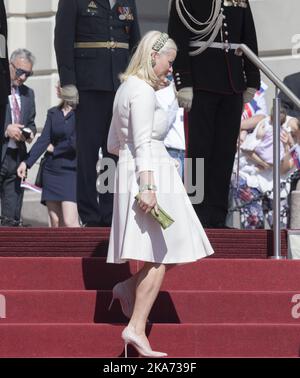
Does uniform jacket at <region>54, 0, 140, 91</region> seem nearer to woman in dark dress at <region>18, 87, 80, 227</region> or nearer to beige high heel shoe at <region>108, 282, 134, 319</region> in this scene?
woman in dark dress at <region>18, 87, 80, 227</region>

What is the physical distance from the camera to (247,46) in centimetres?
1196

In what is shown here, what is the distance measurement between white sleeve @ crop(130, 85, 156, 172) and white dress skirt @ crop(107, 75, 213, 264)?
0.06 metres

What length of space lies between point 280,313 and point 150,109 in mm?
1550

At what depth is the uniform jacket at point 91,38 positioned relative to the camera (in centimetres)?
1185

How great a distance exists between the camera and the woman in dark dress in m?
13.9

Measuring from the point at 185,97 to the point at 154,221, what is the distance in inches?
78.4

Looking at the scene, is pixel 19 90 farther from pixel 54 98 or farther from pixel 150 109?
pixel 150 109

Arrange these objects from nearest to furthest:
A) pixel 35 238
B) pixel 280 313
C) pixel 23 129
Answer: pixel 280 313 → pixel 35 238 → pixel 23 129

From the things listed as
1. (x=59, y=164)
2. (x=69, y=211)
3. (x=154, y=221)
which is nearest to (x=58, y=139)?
(x=59, y=164)

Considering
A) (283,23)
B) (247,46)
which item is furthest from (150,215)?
(283,23)

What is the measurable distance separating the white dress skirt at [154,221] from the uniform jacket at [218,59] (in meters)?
1.82

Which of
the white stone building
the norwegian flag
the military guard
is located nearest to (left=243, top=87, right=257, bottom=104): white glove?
the military guard

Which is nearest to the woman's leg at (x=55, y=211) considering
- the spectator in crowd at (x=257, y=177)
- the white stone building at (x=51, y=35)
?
the spectator in crowd at (x=257, y=177)

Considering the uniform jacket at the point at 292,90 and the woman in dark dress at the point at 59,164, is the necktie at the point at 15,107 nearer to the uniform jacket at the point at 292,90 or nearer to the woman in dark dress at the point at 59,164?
the woman in dark dress at the point at 59,164
